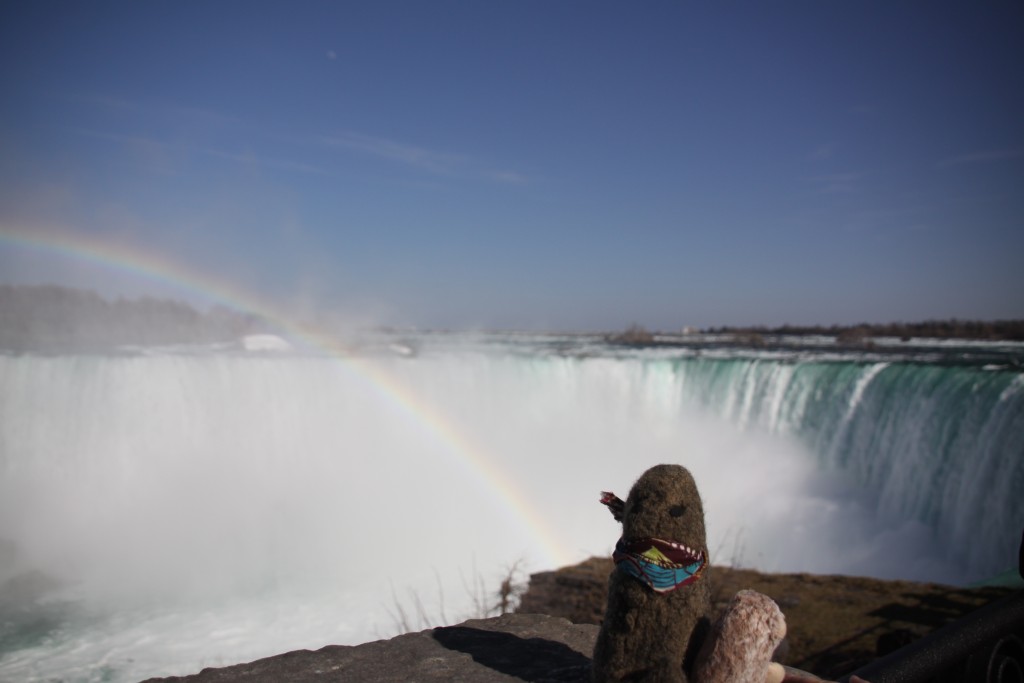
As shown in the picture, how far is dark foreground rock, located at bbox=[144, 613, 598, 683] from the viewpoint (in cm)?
209

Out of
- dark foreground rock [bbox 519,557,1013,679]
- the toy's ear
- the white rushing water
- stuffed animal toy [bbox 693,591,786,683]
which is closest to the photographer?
stuffed animal toy [bbox 693,591,786,683]

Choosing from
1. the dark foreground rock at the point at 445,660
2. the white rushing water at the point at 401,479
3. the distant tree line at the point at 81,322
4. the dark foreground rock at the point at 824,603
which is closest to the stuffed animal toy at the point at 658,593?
the dark foreground rock at the point at 445,660

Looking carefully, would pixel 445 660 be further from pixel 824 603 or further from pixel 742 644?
pixel 824 603

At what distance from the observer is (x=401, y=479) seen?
15.8 meters

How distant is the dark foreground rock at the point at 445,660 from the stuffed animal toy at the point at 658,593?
40 centimetres

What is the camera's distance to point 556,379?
18312mm

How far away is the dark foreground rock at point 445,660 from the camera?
2094mm

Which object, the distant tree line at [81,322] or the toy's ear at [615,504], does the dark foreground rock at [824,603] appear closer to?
the toy's ear at [615,504]

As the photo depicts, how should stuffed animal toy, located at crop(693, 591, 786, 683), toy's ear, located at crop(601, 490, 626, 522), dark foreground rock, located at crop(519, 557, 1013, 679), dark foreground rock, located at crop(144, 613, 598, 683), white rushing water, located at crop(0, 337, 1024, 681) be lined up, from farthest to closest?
white rushing water, located at crop(0, 337, 1024, 681), dark foreground rock, located at crop(519, 557, 1013, 679), dark foreground rock, located at crop(144, 613, 598, 683), toy's ear, located at crop(601, 490, 626, 522), stuffed animal toy, located at crop(693, 591, 786, 683)

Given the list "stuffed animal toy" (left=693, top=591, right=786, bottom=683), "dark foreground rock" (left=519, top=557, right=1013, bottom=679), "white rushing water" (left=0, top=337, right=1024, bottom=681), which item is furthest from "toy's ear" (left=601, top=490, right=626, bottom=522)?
"white rushing water" (left=0, top=337, right=1024, bottom=681)

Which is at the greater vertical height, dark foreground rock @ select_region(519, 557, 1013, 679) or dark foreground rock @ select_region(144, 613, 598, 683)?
dark foreground rock @ select_region(144, 613, 598, 683)

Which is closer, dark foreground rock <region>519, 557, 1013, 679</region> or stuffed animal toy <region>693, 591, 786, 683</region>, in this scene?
stuffed animal toy <region>693, 591, 786, 683</region>

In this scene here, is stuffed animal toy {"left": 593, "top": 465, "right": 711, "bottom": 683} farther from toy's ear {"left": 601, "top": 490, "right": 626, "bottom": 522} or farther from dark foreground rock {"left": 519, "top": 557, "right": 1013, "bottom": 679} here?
dark foreground rock {"left": 519, "top": 557, "right": 1013, "bottom": 679}

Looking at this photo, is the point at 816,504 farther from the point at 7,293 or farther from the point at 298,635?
the point at 7,293
